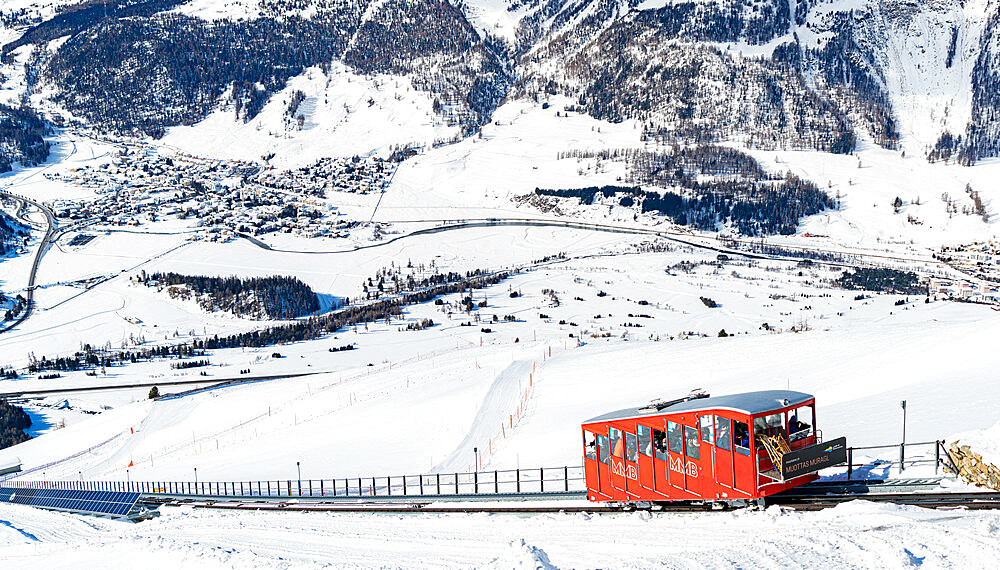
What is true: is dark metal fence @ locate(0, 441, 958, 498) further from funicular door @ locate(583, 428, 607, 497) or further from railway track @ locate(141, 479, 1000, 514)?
funicular door @ locate(583, 428, 607, 497)

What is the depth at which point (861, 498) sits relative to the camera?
1720cm

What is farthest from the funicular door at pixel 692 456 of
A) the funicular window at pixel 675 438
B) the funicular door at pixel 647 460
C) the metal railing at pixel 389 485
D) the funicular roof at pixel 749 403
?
the metal railing at pixel 389 485

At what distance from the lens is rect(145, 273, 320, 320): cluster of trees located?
117 metres

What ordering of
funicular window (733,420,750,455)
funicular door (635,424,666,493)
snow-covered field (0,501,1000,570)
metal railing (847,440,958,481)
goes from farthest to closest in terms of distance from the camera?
funicular door (635,424,666,493)
metal railing (847,440,958,481)
funicular window (733,420,750,455)
snow-covered field (0,501,1000,570)

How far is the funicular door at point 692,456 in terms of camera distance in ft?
58.8

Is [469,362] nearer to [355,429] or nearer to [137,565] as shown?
[355,429]

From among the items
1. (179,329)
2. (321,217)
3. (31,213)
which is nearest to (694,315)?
(179,329)

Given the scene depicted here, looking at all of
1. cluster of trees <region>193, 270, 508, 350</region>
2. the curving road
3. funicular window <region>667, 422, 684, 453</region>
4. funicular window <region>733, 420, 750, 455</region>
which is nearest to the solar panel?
funicular window <region>667, 422, 684, 453</region>

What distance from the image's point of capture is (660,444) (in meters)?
18.9

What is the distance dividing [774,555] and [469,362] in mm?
45943

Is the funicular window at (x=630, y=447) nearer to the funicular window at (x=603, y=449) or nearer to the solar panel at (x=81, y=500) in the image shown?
the funicular window at (x=603, y=449)

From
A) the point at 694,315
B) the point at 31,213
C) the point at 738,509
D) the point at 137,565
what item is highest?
the point at 31,213

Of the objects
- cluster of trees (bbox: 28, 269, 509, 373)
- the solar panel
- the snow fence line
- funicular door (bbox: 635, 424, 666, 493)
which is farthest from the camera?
cluster of trees (bbox: 28, 269, 509, 373)

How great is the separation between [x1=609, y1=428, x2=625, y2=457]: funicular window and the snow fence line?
733 centimetres
